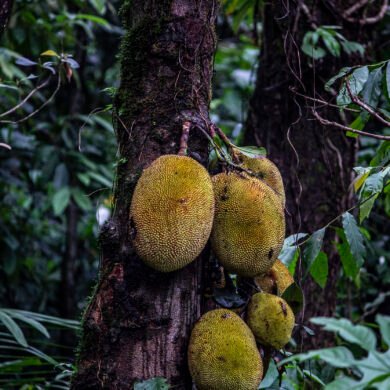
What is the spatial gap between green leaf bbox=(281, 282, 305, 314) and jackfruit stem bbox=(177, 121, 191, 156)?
0.44 metres

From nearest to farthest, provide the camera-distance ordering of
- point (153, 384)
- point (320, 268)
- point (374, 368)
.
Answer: point (374, 368) < point (153, 384) < point (320, 268)

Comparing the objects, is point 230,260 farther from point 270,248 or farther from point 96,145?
point 96,145

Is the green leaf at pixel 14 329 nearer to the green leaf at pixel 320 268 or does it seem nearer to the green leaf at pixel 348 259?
the green leaf at pixel 320 268

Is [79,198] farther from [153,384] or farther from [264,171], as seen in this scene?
[153,384]

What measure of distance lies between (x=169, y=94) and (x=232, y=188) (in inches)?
10.9

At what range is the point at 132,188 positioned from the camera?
1.37 m

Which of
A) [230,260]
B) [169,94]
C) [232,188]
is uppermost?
[169,94]

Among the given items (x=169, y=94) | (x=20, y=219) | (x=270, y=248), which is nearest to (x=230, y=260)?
(x=270, y=248)

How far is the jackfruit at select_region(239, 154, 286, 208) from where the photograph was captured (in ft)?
5.16

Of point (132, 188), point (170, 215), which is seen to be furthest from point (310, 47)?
point (170, 215)

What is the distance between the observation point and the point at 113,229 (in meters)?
1.33

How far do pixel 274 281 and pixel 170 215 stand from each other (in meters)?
0.43

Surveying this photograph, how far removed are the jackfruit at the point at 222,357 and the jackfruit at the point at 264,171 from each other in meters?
0.43

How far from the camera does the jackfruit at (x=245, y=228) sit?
52.5 inches
